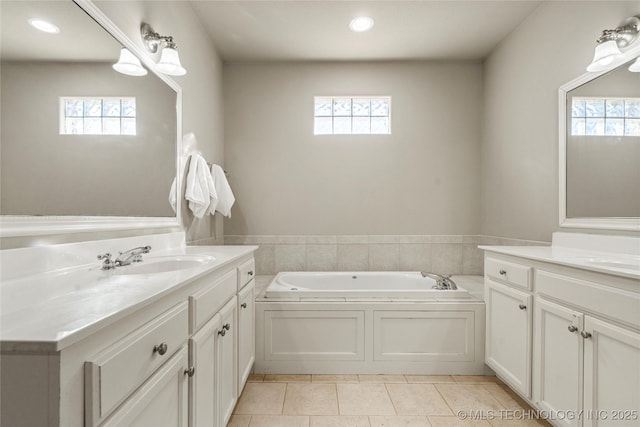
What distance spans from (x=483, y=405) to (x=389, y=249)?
1.50 meters

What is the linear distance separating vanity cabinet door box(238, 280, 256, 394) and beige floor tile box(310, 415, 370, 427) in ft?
1.48

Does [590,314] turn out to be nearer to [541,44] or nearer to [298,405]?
[298,405]

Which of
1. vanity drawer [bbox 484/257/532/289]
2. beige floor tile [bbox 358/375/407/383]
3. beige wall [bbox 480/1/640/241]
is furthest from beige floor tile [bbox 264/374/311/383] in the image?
beige wall [bbox 480/1/640/241]

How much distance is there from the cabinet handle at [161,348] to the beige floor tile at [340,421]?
1.16 m

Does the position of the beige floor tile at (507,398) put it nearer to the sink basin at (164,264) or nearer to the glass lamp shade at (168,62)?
the sink basin at (164,264)

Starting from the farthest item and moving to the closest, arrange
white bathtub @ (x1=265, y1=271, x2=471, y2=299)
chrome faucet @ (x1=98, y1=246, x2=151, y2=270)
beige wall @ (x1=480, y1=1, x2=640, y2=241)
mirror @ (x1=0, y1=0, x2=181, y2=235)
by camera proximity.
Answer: white bathtub @ (x1=265, y1=271, x2=471, y2=299)
beige wall @ (x1=480, y1=1, x2=640, y2=241)
chrome faucet @ (x1=98, y1=246, x2=151, y2=270)
mirror @ (x1=0, y1=0, x2=181, y2=235)

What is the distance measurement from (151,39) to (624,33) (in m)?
2.51

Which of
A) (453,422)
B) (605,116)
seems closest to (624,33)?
(605,116)

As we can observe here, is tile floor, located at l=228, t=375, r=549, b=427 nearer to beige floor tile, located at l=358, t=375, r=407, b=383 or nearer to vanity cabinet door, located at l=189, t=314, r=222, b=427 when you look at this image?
beige floor tile, located at l=358, t=375, r=407, b=383

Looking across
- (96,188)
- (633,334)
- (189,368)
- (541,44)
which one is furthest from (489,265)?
(96,188)

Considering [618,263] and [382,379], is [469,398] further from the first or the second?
[618,263]

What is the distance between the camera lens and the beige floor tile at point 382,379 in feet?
6.94

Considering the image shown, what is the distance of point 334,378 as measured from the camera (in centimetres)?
216

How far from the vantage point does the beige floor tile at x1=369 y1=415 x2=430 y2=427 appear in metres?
1.67
